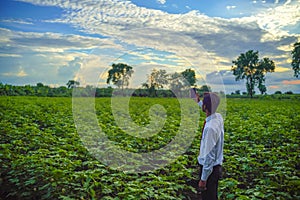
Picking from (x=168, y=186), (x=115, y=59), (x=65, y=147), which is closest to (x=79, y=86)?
(x=115, y=59)

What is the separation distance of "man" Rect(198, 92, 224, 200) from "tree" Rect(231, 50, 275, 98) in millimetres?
61320

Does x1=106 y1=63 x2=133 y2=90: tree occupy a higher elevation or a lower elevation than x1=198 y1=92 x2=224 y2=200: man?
higher

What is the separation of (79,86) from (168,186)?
111 inches

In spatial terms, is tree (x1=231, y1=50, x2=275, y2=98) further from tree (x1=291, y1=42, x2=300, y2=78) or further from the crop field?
the crop field

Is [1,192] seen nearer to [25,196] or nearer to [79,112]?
[25,196]

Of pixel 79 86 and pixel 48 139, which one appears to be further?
pixel 48 139

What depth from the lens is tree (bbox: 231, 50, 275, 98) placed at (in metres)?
63.3

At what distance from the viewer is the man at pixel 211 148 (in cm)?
357

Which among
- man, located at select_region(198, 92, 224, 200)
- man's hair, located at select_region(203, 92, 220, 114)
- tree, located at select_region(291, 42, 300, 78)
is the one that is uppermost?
tree, located at select_region(291, 42, 300, 78)

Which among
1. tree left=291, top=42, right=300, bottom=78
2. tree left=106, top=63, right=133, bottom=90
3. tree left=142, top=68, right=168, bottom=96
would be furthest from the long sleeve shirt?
tree left=291, top=42, right=300, bottom=78

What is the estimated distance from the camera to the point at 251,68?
65.1 meters

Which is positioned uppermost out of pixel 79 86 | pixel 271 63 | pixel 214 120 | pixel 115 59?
pixel 271 63

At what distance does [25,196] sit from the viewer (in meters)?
4.73

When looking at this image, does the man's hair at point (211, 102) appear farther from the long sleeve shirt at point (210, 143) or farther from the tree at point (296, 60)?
the tree at point (296, 60)
